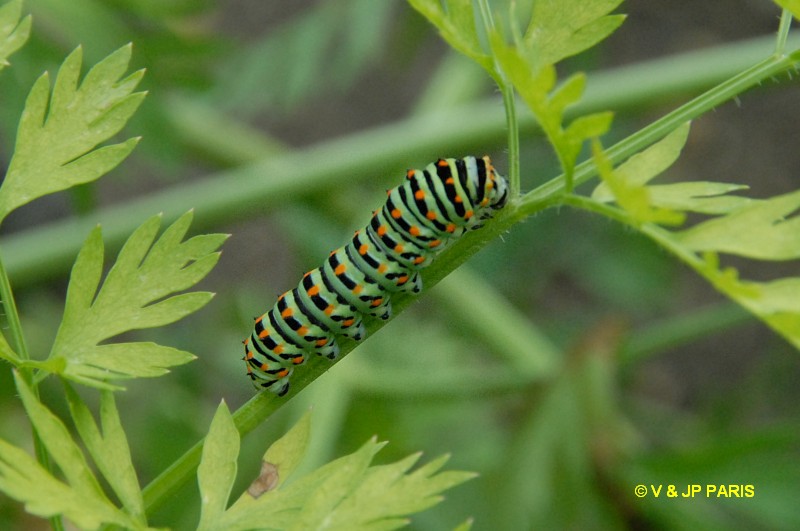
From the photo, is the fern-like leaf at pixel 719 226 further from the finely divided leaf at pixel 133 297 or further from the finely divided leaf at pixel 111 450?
the finely divided leaf at pixel 111 450

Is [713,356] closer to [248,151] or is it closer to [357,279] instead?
[248,151]

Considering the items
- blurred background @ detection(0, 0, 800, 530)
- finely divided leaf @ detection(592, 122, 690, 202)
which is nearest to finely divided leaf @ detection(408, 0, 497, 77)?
finely divided leaf @ detection(592, 122, 690, 202)

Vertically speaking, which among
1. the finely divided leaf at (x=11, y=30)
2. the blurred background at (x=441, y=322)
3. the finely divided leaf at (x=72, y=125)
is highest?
the finely divided leaf at (x=11, y=30)

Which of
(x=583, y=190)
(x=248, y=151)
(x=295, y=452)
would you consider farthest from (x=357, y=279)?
(x=583, y=190)

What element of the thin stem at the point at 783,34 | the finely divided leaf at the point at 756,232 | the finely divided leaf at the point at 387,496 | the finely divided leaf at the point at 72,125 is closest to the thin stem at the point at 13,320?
the finely divided leaf at the point at 72,125

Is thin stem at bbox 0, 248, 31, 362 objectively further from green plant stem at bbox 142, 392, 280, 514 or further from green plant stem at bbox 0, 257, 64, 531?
green plant stem at bbox 142, 392, 280, 514
